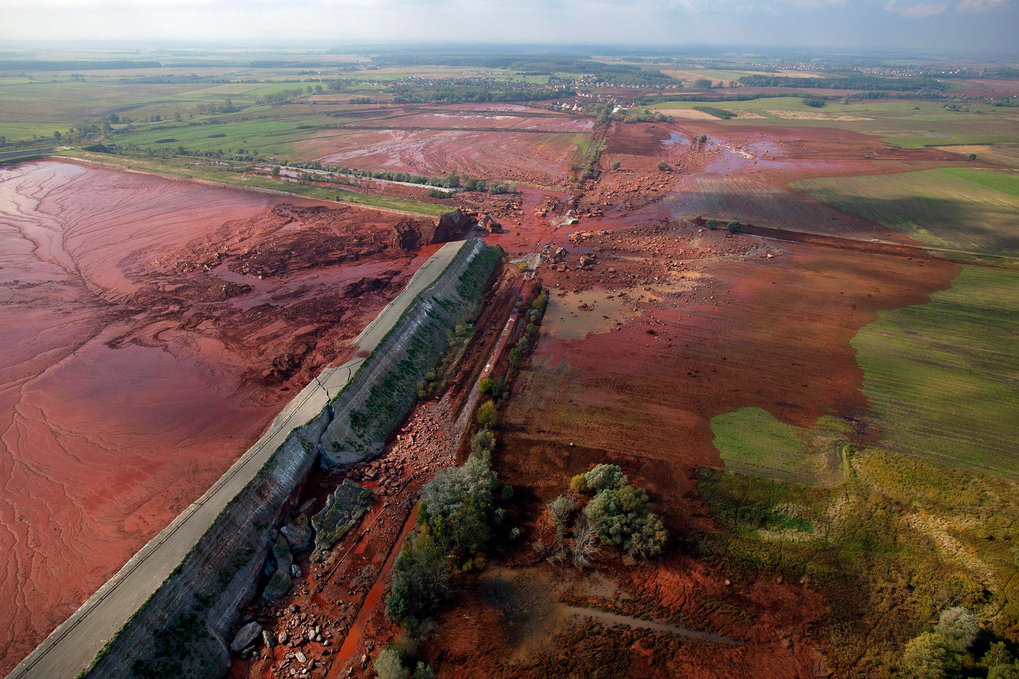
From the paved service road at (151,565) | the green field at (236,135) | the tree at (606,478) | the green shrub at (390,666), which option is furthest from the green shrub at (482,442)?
the green field at (236,135)

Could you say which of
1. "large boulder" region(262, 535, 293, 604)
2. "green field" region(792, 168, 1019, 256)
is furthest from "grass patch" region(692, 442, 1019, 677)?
"green field" region(792, 168, 1019, 256)

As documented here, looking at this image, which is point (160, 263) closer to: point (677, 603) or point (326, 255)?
point (326, 255)

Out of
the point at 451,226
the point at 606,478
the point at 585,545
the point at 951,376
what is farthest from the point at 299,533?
the point at 951,376

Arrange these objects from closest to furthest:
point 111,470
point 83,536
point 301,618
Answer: point 301,618
point 83,536
point 111,470

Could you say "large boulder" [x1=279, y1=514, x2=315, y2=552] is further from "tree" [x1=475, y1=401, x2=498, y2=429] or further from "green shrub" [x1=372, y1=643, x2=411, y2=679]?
"tree" [x1=475, y1=401, x2=498, y2=429]

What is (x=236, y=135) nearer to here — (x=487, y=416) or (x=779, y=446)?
(x=487, y=416)

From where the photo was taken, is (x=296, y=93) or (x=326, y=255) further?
(x=296, y=93)

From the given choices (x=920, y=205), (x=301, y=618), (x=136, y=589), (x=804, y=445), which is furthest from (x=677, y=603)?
(x=920, y=205)
